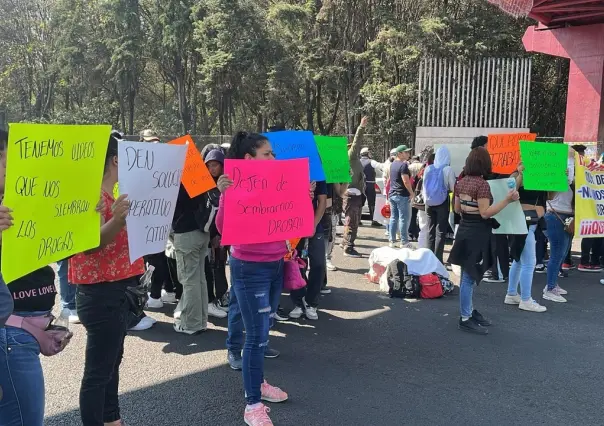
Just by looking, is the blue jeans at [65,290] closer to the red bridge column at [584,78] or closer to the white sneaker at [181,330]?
the white sneaker at [181,330]

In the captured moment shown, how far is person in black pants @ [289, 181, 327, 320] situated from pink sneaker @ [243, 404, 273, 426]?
237 cm

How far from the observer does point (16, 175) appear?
7.13 feet

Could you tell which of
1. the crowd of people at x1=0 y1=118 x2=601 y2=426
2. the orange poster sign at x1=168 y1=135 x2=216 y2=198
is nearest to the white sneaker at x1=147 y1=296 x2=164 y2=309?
the crowd of people at x1=0 y1=118 x2=601 y2=426

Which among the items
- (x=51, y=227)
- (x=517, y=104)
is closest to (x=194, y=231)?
(x=51, y=227)

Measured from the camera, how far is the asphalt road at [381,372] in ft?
12.0

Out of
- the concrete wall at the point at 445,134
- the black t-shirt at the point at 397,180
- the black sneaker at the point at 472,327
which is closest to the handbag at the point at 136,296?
the black sneaker at the point at 472,327

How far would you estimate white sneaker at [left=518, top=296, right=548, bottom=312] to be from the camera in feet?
20.0

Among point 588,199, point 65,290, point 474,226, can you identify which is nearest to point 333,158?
point 474,226

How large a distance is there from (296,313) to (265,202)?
2.58 metres

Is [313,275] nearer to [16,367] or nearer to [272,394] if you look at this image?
[272,394]

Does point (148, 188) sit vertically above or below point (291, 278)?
above

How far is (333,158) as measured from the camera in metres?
6.14

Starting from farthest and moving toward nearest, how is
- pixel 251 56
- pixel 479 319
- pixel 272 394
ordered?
pixel 251 56 < pixel 479 319 < pixel 272 394

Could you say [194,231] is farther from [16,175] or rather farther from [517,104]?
[517,104]
